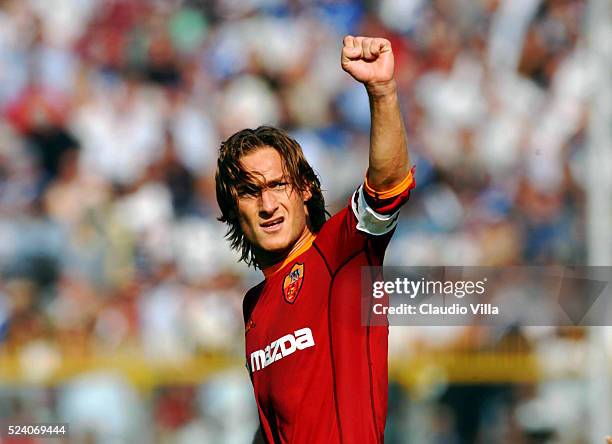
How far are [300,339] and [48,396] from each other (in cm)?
323

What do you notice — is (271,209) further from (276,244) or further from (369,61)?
(369,61)

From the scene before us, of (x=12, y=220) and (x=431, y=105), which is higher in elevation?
(x=431, y=105)

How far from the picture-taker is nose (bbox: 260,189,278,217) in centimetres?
265

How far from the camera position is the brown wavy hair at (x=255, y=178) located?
278cm

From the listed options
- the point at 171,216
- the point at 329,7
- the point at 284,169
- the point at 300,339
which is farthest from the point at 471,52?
the point at 300,339

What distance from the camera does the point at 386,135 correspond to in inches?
85.5

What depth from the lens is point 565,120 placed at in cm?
569

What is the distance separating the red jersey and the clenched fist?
30 cm

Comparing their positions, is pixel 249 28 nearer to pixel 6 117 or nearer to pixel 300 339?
pixel 6 117

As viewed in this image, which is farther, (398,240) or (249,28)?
(249,28)

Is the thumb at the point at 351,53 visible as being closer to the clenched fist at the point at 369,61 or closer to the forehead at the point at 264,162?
Result: the clenched fist at the point at 369,61

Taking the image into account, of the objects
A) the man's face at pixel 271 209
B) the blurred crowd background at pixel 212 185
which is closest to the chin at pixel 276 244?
the man's face at pixel 271 209

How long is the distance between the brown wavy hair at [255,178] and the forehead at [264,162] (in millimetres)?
13

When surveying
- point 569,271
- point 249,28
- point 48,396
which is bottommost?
point 48,396
